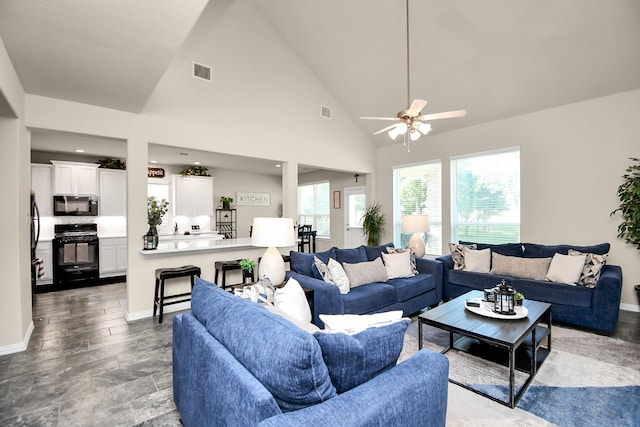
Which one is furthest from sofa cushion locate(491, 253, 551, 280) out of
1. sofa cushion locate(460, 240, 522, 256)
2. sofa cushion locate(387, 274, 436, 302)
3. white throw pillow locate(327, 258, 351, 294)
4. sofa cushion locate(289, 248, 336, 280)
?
sofa cushion locate(289, 248, 336, 280)

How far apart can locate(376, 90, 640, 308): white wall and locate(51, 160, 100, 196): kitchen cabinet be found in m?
7.02

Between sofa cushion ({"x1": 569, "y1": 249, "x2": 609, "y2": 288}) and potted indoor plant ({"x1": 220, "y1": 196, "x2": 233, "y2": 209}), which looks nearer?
sofa cushion ({"x1": 569, "y1": 249, "x2": 609, "y2": 288})

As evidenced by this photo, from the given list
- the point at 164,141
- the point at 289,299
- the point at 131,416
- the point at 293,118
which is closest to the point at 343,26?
the point at 293,118

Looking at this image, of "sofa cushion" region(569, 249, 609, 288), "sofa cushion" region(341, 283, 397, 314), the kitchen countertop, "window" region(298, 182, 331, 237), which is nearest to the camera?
"sofa cushion" region(341, 283, 397, 314)

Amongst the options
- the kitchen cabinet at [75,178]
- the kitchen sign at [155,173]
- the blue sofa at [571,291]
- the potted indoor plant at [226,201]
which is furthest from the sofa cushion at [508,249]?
the kitchen cabinet at [75,178]

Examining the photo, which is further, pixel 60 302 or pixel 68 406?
pixel 60 302

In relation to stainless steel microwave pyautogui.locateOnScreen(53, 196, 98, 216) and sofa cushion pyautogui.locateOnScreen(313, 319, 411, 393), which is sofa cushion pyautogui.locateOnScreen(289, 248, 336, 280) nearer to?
sofa cushion pyautogui.locateOnScreen(313, 319, 411, 393)

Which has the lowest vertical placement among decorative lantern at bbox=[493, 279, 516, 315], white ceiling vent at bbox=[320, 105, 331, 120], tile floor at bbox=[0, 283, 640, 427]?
tile floor at bbox=[0, 283, 640, 427]

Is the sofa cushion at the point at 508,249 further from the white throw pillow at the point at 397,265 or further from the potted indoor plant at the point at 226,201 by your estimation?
the potted indoor plant at the point at 226,201

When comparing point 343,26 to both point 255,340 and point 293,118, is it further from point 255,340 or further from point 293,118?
point 255,340

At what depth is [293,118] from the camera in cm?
552

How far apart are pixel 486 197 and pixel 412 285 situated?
255cm

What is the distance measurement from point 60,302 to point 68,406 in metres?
3.25

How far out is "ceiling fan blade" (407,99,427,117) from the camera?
9.70ft
